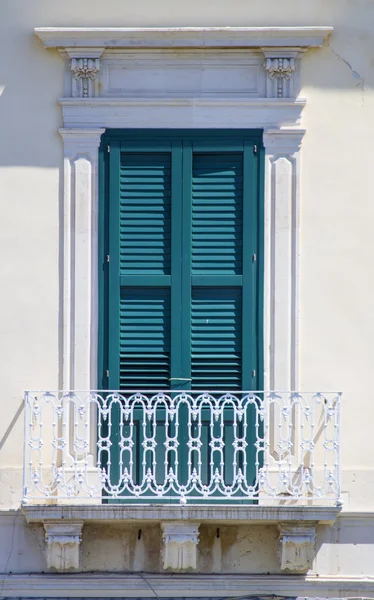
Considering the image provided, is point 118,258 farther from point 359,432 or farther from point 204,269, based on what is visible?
point 359,432

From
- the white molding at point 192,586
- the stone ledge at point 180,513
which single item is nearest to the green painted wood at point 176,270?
the stone ledge at point 180,513

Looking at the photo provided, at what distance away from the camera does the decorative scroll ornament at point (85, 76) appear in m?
11.4

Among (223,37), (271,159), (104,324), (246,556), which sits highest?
(223,37)

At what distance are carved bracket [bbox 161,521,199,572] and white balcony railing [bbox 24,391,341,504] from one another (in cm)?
21

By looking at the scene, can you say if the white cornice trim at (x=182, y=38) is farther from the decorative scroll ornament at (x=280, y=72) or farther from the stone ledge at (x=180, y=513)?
the stone ledge at (x=180, y=513)

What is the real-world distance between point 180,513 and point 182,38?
3599 millimetres

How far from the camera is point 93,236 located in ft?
37.5

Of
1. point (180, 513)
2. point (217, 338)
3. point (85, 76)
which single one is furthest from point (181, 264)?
point (180, 513)

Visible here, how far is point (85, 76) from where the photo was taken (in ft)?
37.5

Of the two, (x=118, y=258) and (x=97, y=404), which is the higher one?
(x=118, y=258)

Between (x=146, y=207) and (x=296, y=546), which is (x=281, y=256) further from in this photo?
(x=296, y=546)

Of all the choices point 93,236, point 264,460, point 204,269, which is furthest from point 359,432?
point 93,236

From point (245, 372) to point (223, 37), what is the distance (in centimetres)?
257

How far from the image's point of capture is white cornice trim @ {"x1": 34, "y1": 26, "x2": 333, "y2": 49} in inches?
447
